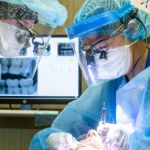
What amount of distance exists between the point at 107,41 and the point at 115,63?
3.4 inches

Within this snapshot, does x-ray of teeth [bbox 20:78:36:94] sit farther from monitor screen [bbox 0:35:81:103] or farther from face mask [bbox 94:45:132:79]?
face mask [bbox 94:45:132:79]

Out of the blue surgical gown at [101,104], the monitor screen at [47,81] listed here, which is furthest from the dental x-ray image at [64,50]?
the blue surgical gown at [101,104]

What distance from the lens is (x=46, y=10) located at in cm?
138

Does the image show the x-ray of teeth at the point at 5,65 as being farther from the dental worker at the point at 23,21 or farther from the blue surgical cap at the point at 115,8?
the blue surgical cap at the point at 115,8

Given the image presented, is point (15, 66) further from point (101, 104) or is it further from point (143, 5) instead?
point (143, 5)

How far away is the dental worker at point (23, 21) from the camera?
1.36 m

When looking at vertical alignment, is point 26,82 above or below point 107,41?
below

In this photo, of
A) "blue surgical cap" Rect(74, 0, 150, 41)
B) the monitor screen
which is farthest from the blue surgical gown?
the monitor screen

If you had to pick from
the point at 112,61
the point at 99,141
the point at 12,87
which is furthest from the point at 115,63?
the point at 12,87

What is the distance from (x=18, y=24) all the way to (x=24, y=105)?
81 cm

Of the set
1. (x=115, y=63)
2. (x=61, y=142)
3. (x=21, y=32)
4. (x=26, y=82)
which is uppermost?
(x=21, y=32)

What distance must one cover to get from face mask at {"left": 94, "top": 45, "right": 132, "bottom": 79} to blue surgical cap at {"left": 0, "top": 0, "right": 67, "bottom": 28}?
21 centimetres

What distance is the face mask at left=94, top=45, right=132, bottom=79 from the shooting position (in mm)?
1339

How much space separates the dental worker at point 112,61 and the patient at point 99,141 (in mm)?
53
